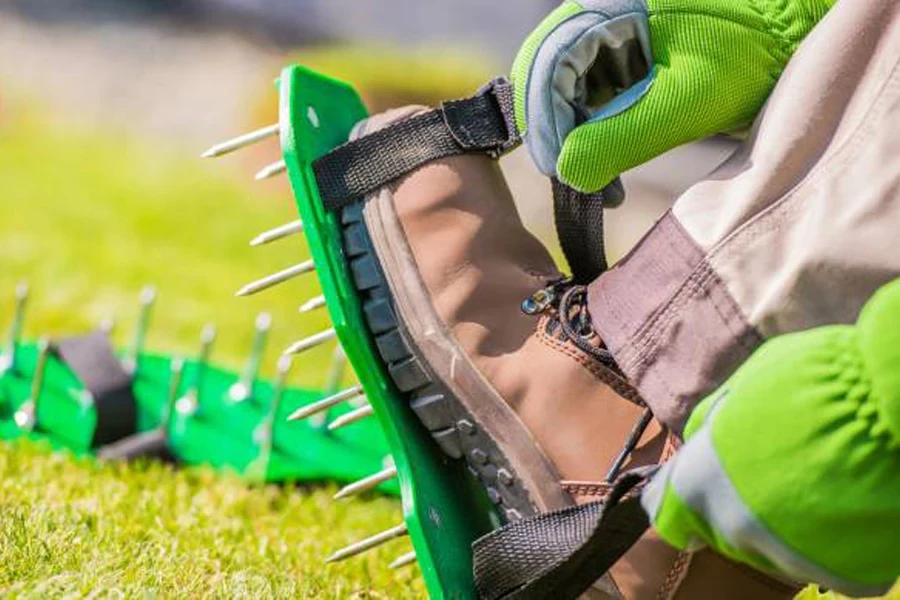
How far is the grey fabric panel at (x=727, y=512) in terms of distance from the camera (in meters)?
1.23

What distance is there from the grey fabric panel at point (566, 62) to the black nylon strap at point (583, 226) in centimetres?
15

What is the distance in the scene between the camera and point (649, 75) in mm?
1628

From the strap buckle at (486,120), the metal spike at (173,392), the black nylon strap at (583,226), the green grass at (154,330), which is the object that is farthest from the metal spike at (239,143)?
the metal spike at (173,392)

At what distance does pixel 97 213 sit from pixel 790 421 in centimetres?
375

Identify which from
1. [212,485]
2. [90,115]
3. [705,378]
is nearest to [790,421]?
[705,378]

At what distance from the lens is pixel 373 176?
1.84 meters

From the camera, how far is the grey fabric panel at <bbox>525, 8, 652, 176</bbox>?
5.27 ft

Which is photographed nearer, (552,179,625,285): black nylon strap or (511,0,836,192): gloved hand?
(511,0,836,192): gloved hand

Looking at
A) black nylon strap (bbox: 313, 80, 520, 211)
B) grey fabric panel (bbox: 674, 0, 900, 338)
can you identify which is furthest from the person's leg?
black nylon strap (bbox: 313, 80, 520, 211)

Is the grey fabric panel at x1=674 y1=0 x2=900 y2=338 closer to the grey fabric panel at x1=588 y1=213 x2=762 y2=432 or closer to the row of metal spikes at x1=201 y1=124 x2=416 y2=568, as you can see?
the grey fabric panel at x1=588 y1=213 x2=762 y2=432

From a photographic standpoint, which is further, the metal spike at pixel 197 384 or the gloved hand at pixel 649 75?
the metal spike at pixel 197 384

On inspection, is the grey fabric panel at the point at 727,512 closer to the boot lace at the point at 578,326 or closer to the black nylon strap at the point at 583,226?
the boot lace at the point at 578,326

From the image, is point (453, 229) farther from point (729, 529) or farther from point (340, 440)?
point (340, 440)

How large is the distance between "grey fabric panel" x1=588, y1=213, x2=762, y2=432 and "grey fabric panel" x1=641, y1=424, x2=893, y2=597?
21 centimetres
